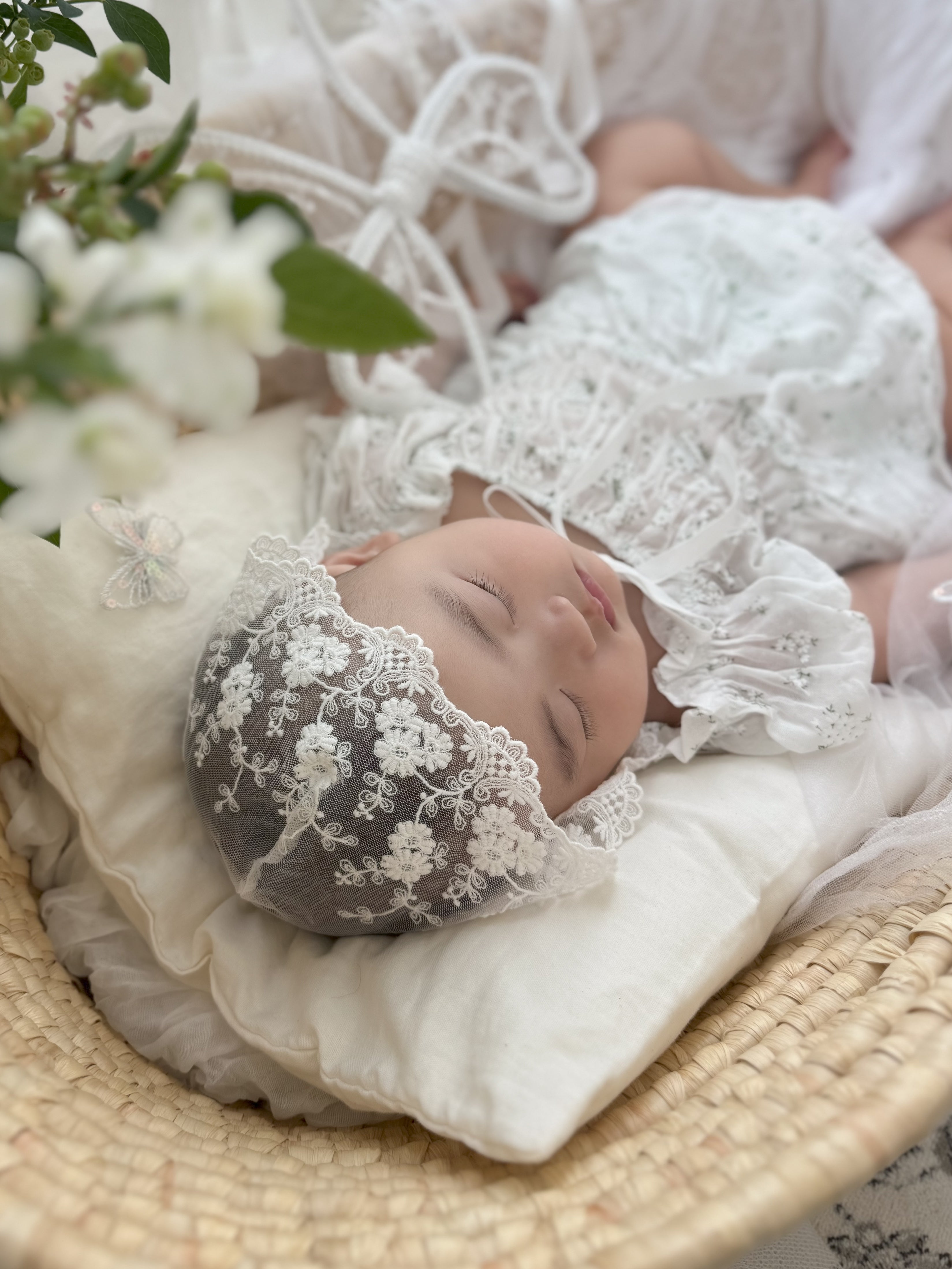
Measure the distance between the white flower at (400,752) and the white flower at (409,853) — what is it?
0.05 metres

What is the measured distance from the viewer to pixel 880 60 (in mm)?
1496

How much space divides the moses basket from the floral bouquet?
51 cm

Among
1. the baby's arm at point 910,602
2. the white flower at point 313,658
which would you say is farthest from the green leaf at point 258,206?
the baby's arm at point 910,602

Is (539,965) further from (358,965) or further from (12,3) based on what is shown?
(12,3)

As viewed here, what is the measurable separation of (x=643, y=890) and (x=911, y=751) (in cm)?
34

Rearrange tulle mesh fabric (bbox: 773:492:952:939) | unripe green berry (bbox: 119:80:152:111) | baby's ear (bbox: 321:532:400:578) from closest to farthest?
unripe green berry (bbox: 119:80:152:111), tulle mesh fabric (bbox: 773:492:952:939), baby's ear (bbox: 321:532:400:578)

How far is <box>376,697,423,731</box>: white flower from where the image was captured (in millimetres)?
811

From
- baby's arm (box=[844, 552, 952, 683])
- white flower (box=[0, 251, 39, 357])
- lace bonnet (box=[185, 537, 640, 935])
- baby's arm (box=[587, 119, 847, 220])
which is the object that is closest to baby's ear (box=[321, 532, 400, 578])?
lace bonnet (box=[185, 537, 640, 935])

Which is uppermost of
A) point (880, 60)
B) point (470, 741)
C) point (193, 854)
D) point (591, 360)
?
point (880, 60)

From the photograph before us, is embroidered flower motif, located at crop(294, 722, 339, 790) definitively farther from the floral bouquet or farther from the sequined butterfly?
the floral bouquet

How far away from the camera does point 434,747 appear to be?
0.81 m

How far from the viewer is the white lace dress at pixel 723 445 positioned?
1.05m

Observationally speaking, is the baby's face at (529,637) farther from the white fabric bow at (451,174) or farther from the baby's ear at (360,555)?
the white fabric bow at (451,174)

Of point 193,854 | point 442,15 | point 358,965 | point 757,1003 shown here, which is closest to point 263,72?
point 442,15
